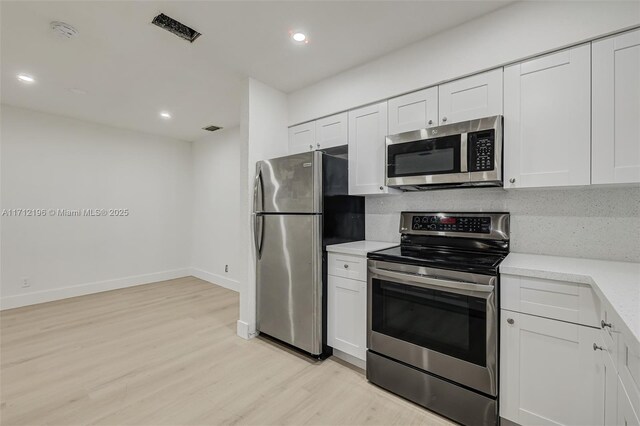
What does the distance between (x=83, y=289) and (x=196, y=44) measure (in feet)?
13.3

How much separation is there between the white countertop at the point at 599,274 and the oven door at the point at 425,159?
2.15 ft

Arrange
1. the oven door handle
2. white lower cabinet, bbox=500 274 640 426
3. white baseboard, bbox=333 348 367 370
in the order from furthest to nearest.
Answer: white baseboard, bbox=333 348 367 370
the oven door handle
white lower cabinet, bbox=500 274 640 426

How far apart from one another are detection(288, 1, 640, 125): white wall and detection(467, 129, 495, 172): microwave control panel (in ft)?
1.55

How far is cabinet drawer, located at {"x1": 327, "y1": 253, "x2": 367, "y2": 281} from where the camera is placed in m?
2.25

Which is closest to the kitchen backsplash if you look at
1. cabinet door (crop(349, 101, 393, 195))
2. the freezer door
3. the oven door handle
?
cabinet door (crop(349, 101, 393, 195))

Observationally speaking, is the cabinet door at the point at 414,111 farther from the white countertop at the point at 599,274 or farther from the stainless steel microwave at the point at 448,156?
the white countertop at the point at 599,274

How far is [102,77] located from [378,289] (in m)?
3.34

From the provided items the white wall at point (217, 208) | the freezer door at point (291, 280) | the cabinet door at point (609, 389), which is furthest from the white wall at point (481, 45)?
the white wall at point (217, 208)

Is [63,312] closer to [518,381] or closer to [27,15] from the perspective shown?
[27,15]

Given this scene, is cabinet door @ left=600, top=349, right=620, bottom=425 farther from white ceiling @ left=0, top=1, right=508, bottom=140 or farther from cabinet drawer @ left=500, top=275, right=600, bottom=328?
white ceiling @ left=0, top=1, right=508, bottom=140

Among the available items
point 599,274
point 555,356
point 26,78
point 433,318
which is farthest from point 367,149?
point 26,78

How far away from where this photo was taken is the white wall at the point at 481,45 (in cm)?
165

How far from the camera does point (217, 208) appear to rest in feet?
16.5

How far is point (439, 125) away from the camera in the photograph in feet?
7.14
